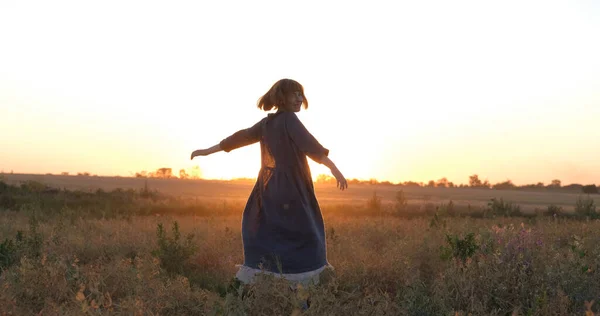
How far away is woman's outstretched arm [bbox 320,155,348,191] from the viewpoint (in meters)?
4.96

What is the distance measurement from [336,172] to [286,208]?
1.92 ft

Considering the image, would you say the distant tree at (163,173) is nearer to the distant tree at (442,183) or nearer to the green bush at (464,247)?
the distant tree at (442,183)

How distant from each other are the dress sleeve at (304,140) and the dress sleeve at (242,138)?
43 cm

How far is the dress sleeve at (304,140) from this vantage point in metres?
5.15

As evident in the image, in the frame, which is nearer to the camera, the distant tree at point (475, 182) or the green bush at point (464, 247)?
the green bush at point (464, 247)

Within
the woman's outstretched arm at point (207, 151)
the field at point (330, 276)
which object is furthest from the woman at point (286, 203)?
the woman's outstretched arm at point (207, 151)

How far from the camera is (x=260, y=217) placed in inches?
210

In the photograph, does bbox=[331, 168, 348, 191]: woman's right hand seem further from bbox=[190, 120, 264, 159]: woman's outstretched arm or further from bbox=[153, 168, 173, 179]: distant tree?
bbox=[153, 168, 173, 179]: distant tree

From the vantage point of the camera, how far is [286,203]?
5.22 meters

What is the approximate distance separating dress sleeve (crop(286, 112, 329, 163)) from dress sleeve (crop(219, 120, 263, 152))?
1.41ft

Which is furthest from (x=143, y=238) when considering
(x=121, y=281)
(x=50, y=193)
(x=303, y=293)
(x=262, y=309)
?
(x=50, y=193)

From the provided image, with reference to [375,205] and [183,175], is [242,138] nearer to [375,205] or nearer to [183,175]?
[375,205]

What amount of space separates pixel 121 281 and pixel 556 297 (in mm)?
4166

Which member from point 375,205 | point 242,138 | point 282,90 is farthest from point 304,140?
point 375,205
